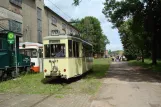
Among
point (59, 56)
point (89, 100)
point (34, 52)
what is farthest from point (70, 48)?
point (34, 52)

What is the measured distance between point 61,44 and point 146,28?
59.9 ft

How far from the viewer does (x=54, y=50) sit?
18.3 meters

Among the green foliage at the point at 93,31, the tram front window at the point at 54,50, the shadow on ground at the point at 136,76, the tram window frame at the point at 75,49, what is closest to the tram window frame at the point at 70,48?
the tram front window at the point at 54,50

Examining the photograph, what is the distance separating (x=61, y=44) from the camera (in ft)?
59.4

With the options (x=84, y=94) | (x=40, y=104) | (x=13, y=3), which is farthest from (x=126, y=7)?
(x=40, y=104)

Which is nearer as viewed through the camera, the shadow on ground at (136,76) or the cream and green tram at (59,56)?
the cream and green tram at (59,56)

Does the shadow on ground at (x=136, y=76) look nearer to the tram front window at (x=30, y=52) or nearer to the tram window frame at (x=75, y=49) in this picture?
the tram window frame at (x=75, y=49)

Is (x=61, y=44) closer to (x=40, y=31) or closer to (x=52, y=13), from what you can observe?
(x=40, y=31)

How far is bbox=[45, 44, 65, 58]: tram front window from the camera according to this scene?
59.3ft

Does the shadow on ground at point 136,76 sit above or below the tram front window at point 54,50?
below

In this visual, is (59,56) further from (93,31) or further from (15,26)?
(93,31)

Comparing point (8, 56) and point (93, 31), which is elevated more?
point (93, 31)

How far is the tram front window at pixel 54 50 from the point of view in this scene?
1806 centimetres

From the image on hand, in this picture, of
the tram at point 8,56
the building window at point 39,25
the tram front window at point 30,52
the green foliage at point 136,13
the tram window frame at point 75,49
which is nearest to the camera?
the tram window frame at point 75,49
